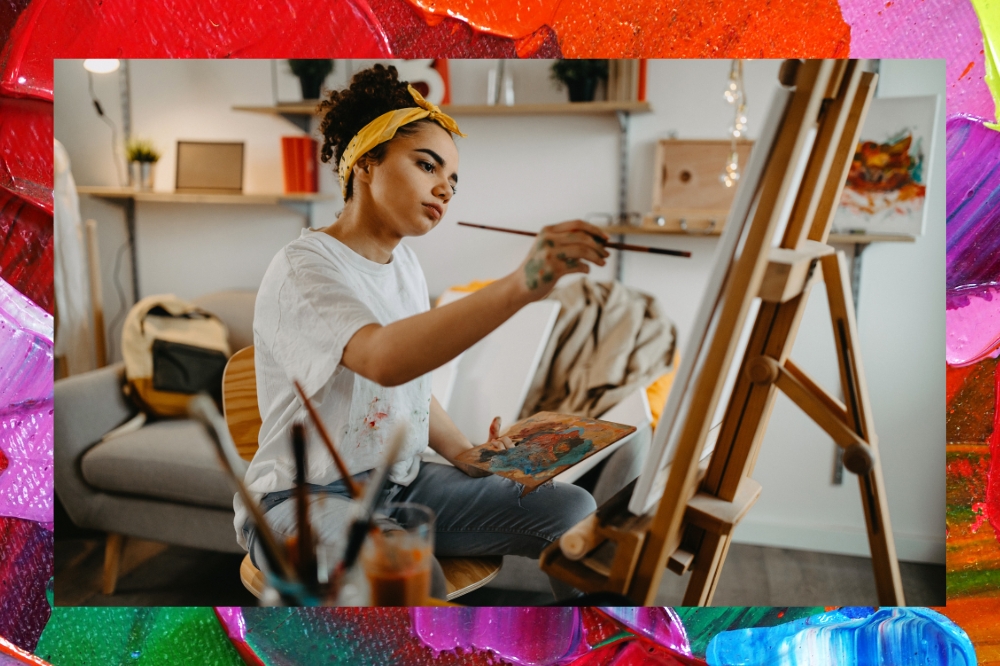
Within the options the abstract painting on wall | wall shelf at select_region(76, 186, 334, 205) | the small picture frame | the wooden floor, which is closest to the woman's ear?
wall shelf at select_region(76, 186, 334, 205)

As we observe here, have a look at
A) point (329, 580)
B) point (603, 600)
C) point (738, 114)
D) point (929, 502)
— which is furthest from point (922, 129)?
point (329, 580)

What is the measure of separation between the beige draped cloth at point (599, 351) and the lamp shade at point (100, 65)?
0.92m

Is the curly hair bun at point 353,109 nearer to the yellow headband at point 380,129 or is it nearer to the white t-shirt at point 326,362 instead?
the yellow headband at point 380,129

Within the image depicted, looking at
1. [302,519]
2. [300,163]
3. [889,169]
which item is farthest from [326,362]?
[889,169]

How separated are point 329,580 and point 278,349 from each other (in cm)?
41

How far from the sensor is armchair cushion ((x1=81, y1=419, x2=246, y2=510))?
139cm

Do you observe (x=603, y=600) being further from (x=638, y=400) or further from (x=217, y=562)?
(x=217, y=562)

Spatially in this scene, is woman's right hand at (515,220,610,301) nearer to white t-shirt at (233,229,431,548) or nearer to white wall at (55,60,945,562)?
white wall at (55,60,945,562)

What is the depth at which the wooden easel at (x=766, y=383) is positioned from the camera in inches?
45.6

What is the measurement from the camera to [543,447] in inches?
53.4

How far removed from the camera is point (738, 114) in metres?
1.35

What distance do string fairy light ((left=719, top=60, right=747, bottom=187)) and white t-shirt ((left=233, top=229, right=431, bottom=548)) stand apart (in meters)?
0.58

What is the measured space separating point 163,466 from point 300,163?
24.3 inches

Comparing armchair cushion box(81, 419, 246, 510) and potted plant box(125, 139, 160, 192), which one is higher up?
potted plant box(125, 139, 160, 192)
